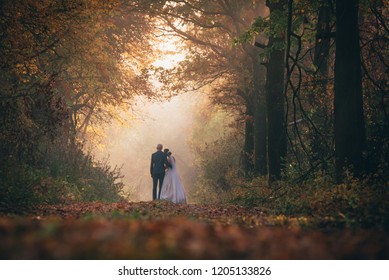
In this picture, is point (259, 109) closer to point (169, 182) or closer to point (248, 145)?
point (248, 145)

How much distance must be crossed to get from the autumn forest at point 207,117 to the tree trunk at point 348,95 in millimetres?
22

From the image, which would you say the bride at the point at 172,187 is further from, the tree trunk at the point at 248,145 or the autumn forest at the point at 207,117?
the tree trunk at the point at 248,145

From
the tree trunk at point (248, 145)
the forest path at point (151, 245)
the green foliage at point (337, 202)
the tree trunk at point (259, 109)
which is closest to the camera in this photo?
the forest path at point (151, 245)

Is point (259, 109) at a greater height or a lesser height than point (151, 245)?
greater

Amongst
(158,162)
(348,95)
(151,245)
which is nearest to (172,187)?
(158,162)

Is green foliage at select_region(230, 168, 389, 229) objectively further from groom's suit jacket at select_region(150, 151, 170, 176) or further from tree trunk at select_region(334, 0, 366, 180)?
groom's suit jacket at select_region(150, 151, 170, 176)

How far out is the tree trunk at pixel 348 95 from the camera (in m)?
8.95

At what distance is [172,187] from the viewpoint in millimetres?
17969

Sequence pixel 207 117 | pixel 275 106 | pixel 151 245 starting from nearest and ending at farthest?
pixel 151 245 → pixel 275 106 → pixel 207 117

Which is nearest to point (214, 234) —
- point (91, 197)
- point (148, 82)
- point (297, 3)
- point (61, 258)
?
point (61, 258)

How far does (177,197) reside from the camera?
17.9 m

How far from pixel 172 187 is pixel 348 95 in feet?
33.3

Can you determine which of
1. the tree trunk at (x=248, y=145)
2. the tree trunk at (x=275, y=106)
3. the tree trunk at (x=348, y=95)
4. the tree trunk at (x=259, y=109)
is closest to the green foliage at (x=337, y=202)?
the tree trunk at (x=348, y=95)

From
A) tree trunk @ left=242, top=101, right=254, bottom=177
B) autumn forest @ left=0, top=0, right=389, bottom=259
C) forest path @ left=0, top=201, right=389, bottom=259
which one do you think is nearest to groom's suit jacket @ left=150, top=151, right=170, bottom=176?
autumn forest @ left=0, top=0, right=389, bottom=259
